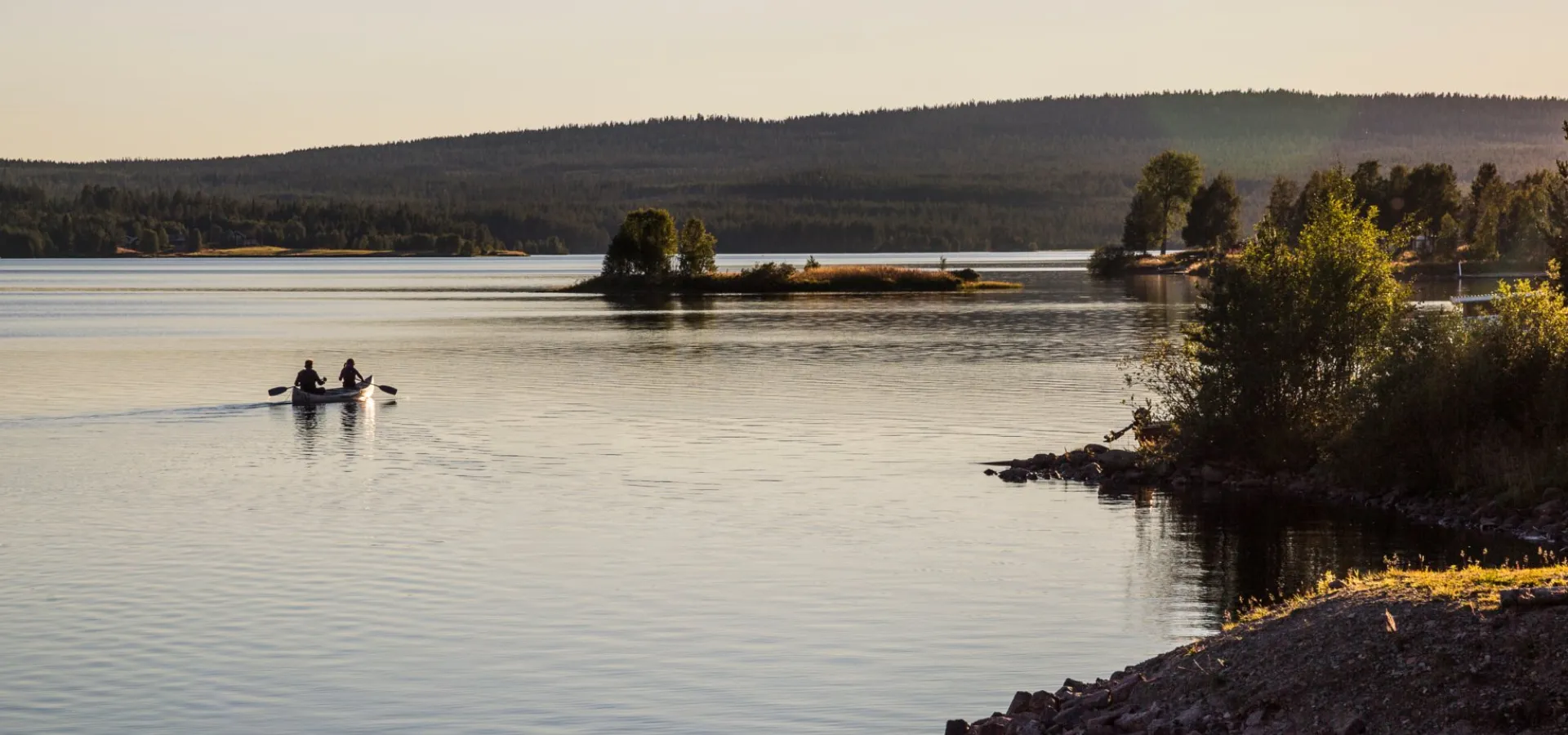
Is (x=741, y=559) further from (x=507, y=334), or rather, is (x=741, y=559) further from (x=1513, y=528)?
(x=507, y=334)

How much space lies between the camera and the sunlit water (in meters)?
25.7

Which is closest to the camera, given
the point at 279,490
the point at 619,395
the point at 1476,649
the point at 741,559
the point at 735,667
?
the point at 1476,649

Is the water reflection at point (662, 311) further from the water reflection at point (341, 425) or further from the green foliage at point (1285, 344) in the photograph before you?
the green foliage at point (1285, 344)

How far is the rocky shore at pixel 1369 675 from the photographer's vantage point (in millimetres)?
18219

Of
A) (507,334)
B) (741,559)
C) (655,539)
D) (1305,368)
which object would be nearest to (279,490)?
(655,539)

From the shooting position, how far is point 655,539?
3912 centimetres

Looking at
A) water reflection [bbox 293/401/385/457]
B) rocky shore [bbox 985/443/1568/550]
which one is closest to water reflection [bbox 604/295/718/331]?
water reflection [bbox 293/401/385/457]

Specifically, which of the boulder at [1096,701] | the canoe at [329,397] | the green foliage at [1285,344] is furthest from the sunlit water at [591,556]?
the green foliage at [1285,344]

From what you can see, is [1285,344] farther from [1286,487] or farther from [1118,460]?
[1118,460]

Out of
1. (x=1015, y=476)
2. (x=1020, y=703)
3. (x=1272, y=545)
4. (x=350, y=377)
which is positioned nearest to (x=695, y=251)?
(x=350, y=377)

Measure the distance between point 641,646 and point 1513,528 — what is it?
20.9 m

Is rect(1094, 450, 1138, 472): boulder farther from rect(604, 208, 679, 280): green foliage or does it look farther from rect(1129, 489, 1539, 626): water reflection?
rect(604, 208, 679, 280): green foliage

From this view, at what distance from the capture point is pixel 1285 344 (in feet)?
159

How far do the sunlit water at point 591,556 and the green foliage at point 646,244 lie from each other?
106705 millimetres
